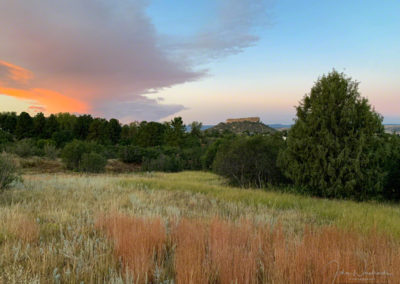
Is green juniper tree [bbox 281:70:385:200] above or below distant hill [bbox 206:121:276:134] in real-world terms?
below

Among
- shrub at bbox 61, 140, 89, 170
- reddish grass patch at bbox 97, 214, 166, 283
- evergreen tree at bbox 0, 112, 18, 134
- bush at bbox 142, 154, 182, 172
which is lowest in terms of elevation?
bush at bbox 142, 154, 182, 172

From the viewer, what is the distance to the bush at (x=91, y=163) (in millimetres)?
26516

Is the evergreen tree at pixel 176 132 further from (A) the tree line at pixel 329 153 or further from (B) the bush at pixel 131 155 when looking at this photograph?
(A) the tree line at pixel 329 153

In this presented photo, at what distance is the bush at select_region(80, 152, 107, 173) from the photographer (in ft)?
87.0

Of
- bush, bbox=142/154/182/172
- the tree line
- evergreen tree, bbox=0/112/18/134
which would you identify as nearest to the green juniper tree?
the tree line

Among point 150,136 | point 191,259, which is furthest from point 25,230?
point 150,136

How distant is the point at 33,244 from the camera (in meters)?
2.96

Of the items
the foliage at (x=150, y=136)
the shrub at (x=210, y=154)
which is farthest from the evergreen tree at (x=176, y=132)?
the shrub at (x=210, y=154)

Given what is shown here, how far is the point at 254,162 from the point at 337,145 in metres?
4.57

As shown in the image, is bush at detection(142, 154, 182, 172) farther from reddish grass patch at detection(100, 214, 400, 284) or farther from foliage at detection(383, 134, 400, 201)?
reddish grass patch at detection(100, 214, 400, 284)

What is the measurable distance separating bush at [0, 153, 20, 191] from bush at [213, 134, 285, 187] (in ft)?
31.8

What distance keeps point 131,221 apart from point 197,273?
1.77 meters

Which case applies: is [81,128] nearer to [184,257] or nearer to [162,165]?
[162,165]

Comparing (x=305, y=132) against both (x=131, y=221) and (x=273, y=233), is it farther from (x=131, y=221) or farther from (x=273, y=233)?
(x=131, y=221)
